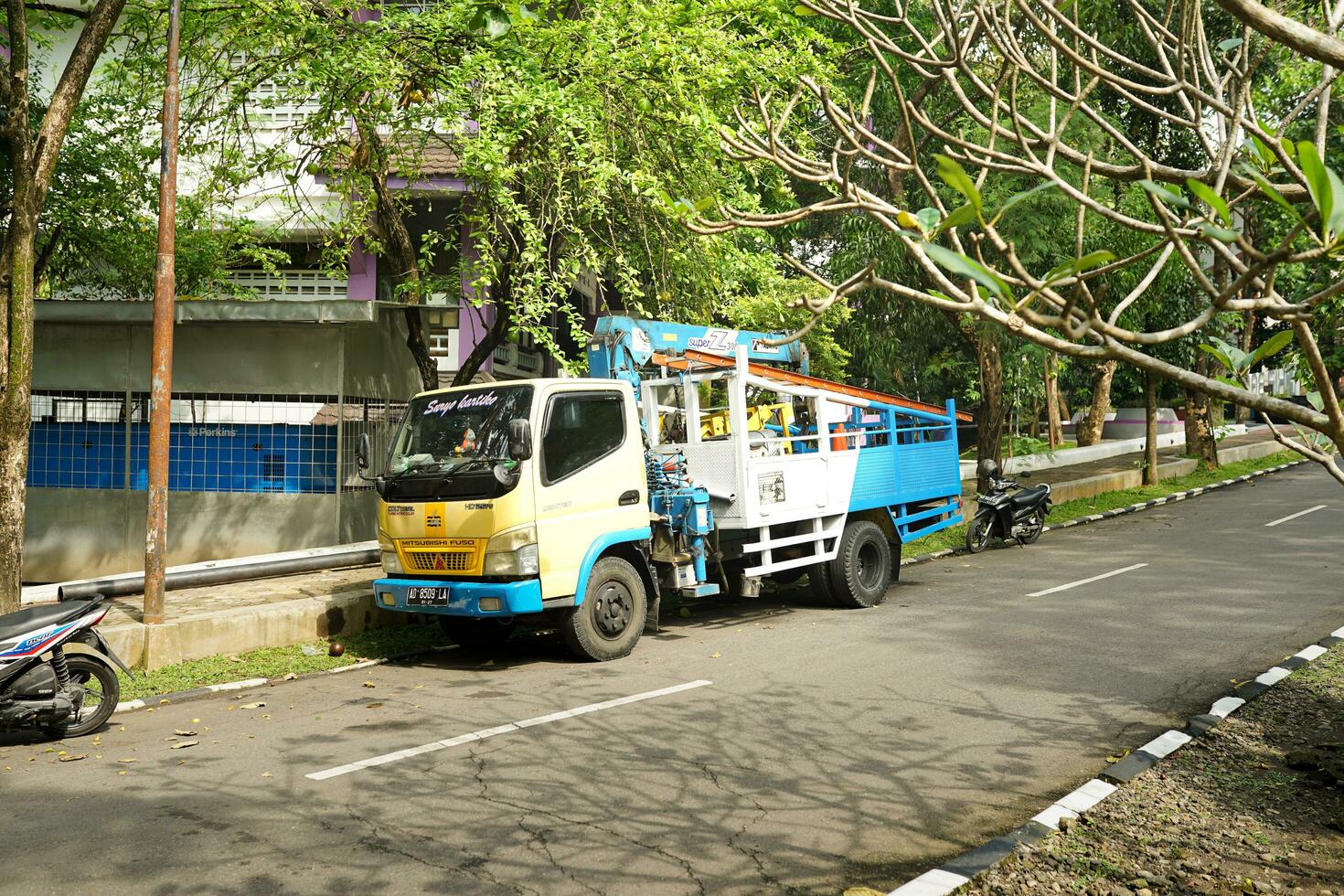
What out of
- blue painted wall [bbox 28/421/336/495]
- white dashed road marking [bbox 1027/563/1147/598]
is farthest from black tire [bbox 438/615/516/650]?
white dashed road marking [bbox 1027/563/1147/598]

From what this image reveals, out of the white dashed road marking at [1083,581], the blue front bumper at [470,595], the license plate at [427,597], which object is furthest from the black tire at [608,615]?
the white dashed road marking at [1083,581]

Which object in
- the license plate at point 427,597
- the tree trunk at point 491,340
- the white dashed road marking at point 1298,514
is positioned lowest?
the license plate at point 427,597

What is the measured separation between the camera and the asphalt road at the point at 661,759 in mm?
4641

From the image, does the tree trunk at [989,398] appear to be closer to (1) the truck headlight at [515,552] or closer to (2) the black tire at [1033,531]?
(2) the black tire at [1033,531]

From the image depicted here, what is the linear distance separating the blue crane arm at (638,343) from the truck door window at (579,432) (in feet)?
2.50

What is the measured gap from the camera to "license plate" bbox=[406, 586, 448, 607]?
29.0 ft

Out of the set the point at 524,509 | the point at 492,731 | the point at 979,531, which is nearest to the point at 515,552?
the point at 524,509

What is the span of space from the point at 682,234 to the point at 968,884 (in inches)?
403

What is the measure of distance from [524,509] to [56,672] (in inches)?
133

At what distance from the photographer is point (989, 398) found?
1886 cm

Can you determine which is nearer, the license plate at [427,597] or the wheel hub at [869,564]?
the license plate at [427,597]

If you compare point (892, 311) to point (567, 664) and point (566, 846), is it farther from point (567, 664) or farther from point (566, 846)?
point (566, 846)

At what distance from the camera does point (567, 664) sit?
29.5ft

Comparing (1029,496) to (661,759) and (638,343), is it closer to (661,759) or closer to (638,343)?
(638,343)
